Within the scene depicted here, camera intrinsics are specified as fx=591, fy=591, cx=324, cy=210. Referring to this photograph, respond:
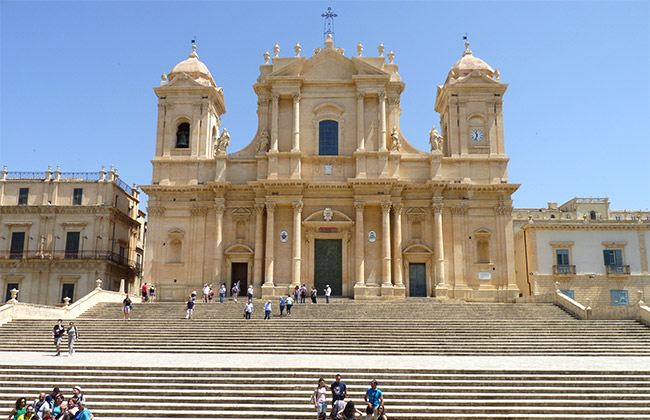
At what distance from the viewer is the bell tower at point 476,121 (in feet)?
117

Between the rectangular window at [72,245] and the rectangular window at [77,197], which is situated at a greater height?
the rectangular window at [77,197]

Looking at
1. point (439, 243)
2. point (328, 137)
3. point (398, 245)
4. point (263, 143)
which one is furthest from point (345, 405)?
point (328, 137)

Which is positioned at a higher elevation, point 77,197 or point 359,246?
point 77,197

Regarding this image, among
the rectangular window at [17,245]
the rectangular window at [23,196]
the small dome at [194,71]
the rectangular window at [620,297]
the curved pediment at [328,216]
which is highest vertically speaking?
the small dome at [194,71]

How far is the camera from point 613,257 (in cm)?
4022

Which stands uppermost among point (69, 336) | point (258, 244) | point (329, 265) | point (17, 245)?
point (17, 245)

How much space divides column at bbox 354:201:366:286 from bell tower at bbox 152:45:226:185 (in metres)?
10.1

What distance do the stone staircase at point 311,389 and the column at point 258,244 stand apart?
18126 mm

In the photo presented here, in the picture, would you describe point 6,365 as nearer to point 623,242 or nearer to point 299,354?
point 299,354

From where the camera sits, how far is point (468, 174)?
35.7 m

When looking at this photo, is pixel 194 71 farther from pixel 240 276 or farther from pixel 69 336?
pixel 69 336

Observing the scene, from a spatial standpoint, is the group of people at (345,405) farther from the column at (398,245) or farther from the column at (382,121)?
the column at (382,121)

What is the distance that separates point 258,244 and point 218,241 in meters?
2.39

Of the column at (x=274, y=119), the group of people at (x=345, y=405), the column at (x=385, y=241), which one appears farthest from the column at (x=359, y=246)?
the group of people at (x=345, y=405)
